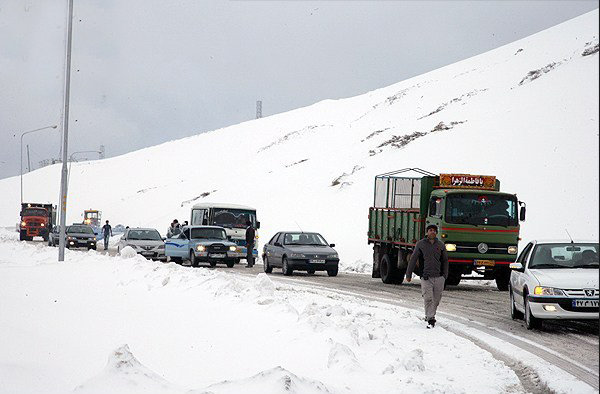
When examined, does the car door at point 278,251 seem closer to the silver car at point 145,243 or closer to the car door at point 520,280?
the silver car at point 145,243

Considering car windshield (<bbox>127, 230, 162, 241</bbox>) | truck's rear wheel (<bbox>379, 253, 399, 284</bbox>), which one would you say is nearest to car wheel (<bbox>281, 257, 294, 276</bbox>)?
truck's rear wheel (<bbox>379, 253, 399, 284</bbox>)

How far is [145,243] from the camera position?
1455 inches

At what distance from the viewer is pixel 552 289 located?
13.8 m

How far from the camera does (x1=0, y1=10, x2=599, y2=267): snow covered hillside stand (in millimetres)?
45406

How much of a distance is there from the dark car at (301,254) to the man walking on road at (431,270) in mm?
13287

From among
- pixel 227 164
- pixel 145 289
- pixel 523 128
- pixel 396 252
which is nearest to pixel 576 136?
pixel 523 128

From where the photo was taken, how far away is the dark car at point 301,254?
28.1 m

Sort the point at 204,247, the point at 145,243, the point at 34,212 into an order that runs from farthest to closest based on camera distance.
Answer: the point at 34,212 → the point at 145,243 → the point at 204,247

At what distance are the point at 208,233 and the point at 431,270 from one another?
66.6 feet

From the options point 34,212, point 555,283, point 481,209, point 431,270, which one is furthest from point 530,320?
point 34,212

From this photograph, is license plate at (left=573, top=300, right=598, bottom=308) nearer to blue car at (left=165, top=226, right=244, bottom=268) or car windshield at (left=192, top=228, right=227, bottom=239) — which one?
blue car at (left=165, top=226, right=244, bottom=268)

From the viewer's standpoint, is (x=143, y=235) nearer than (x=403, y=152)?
Yes

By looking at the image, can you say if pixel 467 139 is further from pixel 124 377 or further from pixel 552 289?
pixel 124 377

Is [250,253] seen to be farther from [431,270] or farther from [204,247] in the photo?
[431,270]
